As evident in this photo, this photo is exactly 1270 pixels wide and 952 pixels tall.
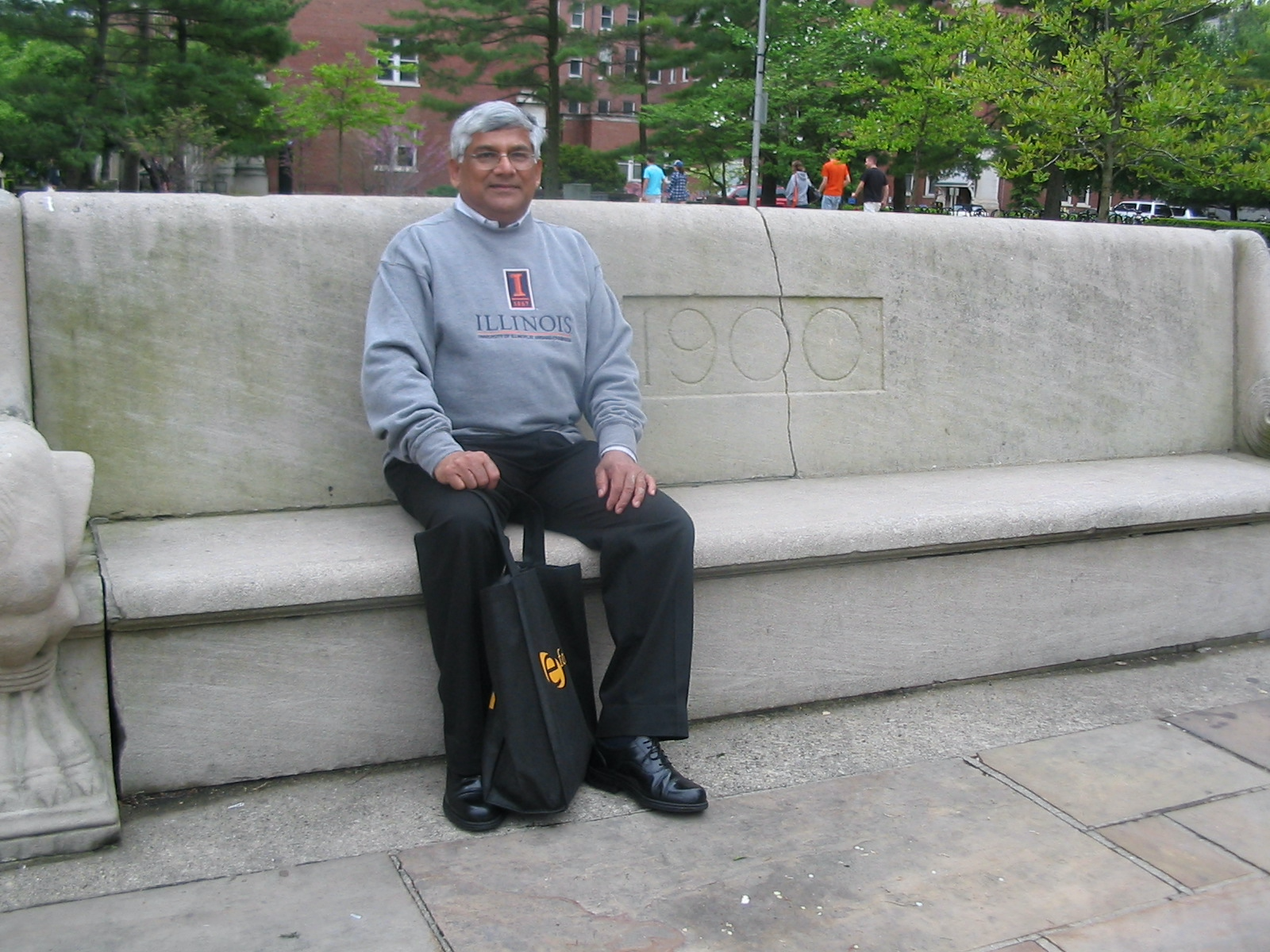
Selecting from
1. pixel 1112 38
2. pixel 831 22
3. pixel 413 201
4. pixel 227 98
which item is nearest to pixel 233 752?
pixel 413 201

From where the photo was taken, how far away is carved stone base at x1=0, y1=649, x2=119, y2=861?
8.23ft

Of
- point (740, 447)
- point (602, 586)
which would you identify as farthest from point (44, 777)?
point (740, 447)

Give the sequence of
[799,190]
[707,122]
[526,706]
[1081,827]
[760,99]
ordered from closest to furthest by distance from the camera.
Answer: [526,706], [1081,827], [799,190], [760,99], [707,122]

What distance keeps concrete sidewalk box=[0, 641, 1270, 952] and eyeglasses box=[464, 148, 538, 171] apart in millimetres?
1580

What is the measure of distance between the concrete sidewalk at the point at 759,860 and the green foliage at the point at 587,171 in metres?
41.7

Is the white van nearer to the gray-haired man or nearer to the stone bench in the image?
the stone bench

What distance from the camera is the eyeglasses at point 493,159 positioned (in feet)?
10.6

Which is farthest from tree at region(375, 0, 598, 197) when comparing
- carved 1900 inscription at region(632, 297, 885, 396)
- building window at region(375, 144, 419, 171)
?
carved 1900 inscription at region(632, 297, 885, 396)

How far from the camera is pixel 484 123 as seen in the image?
326cm

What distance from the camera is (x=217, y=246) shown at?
328cm

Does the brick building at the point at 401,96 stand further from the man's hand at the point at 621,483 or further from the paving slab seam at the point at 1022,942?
the paving slab seam at the point at 1022,942

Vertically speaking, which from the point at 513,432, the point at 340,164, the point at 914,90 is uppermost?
the point at 914,90

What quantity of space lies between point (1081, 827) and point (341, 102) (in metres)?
38.0

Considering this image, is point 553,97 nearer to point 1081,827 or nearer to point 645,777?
point 645,777
